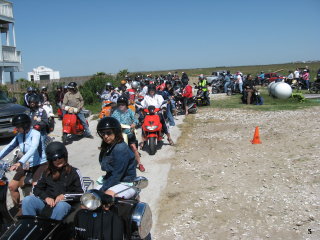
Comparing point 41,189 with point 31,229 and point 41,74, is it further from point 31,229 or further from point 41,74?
point 41,74

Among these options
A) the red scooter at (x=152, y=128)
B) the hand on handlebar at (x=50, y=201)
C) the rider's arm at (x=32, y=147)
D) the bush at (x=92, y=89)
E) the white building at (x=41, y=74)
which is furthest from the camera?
the white building at (x=41, y=74)

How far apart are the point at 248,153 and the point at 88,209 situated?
20.8 ft

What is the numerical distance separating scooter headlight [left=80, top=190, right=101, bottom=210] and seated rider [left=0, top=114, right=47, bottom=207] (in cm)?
214

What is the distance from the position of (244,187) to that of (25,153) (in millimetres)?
3829

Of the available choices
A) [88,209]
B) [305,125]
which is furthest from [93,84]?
[88,209]

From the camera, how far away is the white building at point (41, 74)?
4130 centimetres

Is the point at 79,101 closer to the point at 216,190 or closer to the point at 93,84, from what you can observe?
the point at 216,190

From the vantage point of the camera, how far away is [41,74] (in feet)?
137

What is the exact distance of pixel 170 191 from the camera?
243 inches

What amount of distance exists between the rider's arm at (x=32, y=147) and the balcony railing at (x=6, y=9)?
24.9 metres

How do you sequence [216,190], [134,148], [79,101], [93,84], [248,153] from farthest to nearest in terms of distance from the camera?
1. [93,84]
2. [79,101]
3. [248,153]
4. [134,148]
5. [216,190]

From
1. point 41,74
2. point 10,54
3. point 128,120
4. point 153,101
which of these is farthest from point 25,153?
point 41,74

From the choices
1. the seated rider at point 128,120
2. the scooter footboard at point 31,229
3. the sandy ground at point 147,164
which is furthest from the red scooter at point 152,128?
the scooter footboard at point 31,229

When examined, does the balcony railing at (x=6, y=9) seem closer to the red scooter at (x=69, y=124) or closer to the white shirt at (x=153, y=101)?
the red scooter at (x=69, y=124)
